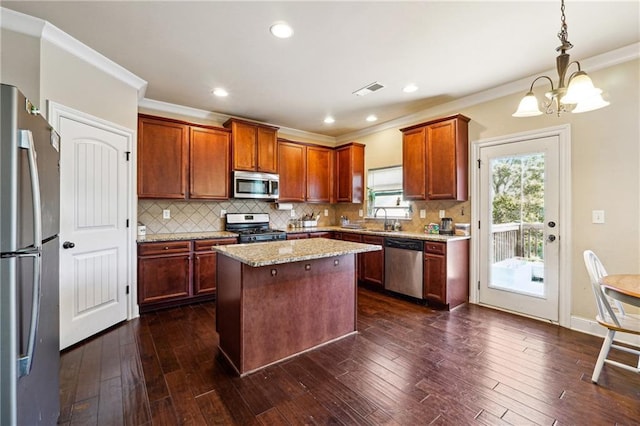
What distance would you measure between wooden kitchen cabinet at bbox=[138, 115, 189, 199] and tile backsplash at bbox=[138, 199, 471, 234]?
1.16 feet

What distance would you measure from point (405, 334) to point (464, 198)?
77.4 inches

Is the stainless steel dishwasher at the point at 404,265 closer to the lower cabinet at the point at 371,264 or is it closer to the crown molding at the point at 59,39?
the lower cabinet at the point at 371,264

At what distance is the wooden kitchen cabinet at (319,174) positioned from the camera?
5.26m

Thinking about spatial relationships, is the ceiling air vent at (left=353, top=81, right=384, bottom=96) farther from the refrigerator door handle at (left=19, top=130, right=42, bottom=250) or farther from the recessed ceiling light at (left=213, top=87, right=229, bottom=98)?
the refrigerator door handle at (left=19, top=130, right=42, bottom=250)

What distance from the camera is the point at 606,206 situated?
2.74 m

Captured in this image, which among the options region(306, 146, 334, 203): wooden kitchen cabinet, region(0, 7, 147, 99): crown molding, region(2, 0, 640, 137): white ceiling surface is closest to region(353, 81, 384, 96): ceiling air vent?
region(2, 0, 640, 137): white ceiling surface

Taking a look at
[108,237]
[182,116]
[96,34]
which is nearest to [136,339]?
[108,237]

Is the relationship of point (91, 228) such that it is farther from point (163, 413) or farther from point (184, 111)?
point (184, 111)

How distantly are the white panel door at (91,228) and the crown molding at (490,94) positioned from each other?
12.4 feet

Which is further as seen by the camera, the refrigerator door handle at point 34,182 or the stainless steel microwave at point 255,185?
the stainless steel microwave at point 255,185

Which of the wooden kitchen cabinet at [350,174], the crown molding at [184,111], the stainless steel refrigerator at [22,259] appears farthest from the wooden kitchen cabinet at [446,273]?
the stainless steel refrigerator at [22,259]

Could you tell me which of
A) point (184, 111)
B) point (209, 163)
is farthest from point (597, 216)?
point (184, 111)

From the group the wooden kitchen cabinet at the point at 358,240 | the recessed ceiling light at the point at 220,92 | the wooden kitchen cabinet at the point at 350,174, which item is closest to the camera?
the recessed ceiling light at the point at 220,92

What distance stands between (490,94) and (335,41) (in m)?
2.23
